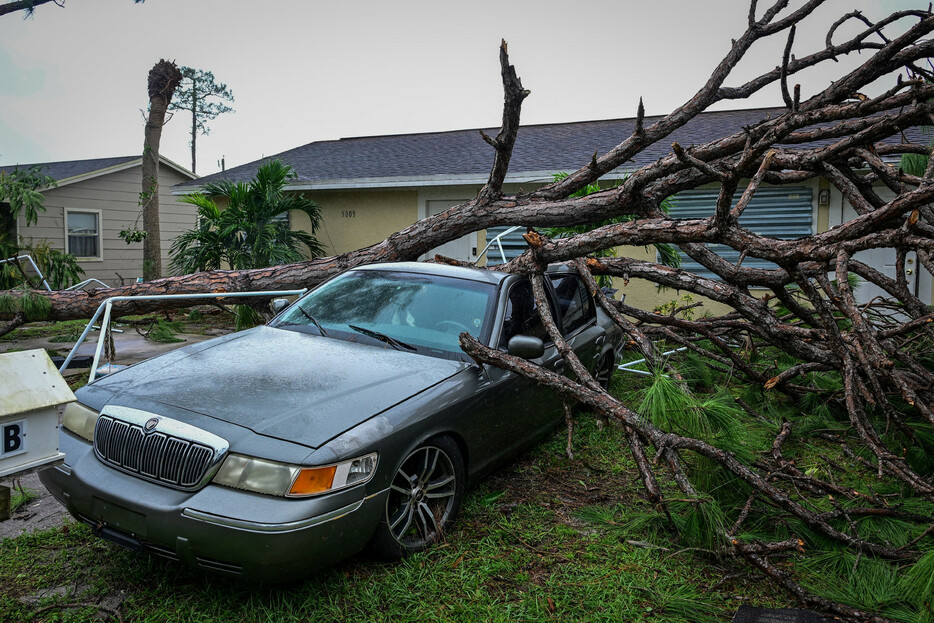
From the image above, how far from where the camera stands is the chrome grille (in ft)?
8.83

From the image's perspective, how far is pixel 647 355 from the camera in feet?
14.6

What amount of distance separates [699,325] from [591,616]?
3182mm

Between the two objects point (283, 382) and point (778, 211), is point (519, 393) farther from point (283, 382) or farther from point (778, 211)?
point (778, 211)

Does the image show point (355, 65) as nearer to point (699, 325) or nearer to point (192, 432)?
point (699, 325)

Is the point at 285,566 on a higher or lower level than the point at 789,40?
lower

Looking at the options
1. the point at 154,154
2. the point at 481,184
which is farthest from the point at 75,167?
the point at 481,184

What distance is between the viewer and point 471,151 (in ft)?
43.1

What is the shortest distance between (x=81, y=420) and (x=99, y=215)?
1731cm

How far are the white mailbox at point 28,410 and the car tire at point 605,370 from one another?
4.49 meters

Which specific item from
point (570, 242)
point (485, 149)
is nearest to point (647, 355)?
point (570, 242)

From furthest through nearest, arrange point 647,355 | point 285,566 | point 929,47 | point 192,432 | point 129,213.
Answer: point 129,213
point 929,47
point 647,355
point 192,432
point 285,566

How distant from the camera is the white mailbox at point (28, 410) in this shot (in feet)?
6.05

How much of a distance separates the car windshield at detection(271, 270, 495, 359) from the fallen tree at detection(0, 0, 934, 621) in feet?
1.04

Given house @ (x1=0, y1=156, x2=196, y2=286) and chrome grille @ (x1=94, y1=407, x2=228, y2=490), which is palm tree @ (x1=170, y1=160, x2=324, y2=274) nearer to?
chrome grille @ (x1=94, y1=407, x2=228, y2=490)
